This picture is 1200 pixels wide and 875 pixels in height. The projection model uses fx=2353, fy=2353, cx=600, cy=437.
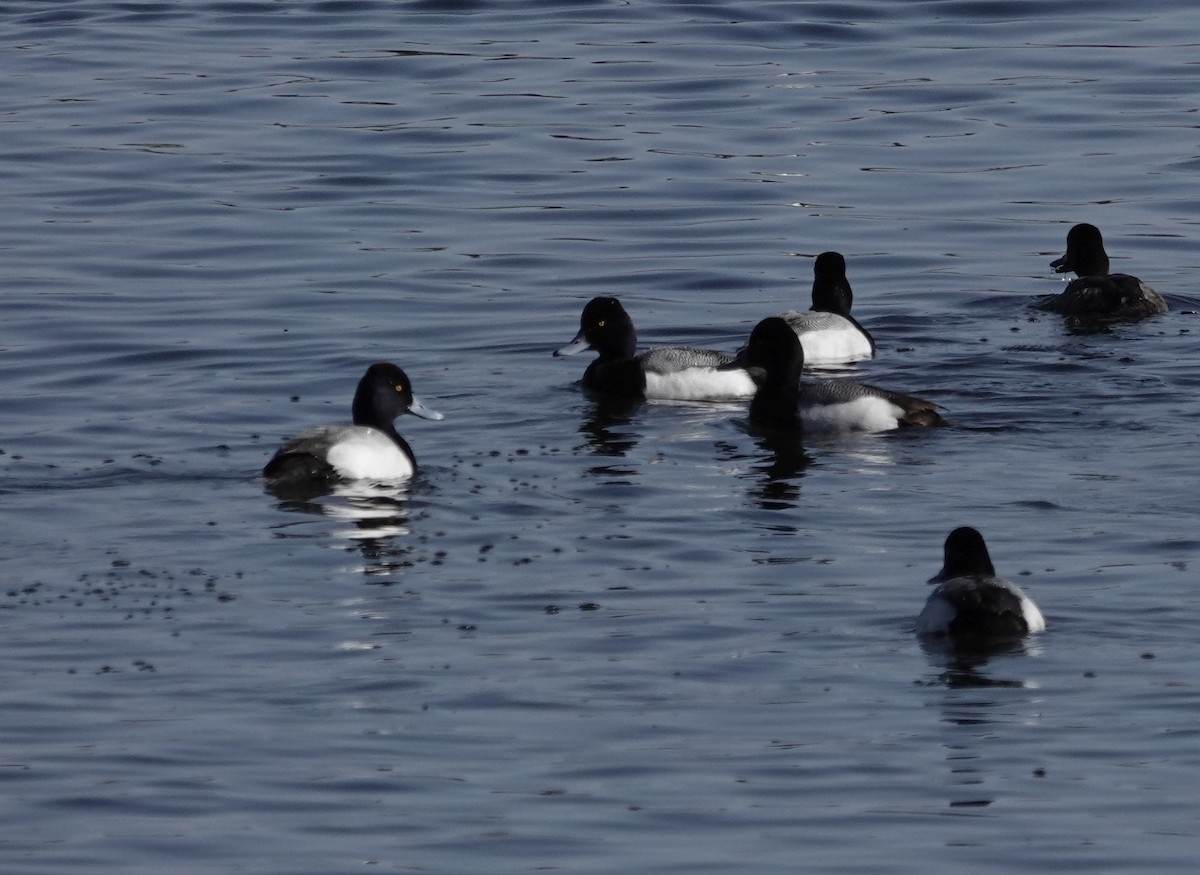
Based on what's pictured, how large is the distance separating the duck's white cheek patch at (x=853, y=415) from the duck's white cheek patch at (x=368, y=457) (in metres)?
3.01

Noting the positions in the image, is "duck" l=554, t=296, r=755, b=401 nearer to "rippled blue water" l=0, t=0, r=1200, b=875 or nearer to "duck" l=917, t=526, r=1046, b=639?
"rippled blue water" l=0, t=0, r=1200, b=875

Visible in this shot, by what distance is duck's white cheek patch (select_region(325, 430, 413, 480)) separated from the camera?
43.3 feet

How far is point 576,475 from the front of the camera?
536 inches

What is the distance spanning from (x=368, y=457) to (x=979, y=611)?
439 cm

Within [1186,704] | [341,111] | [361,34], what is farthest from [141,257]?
[1186,704]

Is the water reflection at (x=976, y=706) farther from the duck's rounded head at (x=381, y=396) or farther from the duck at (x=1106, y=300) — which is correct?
the duck at (x=1106, y=300)

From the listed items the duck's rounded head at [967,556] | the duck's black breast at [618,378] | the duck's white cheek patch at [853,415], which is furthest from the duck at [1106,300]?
the duck's rounded head at [967,556]

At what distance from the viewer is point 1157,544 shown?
11.7 m

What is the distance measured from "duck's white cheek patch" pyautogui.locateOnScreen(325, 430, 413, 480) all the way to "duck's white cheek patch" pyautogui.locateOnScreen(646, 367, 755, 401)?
306 cm

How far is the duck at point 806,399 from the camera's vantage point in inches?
580

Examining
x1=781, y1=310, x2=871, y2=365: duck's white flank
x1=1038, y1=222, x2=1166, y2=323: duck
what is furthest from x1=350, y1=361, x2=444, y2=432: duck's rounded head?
x1=1038, y1=222, x2=1166, y2=323: duck

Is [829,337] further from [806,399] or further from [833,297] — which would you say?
[806,399]

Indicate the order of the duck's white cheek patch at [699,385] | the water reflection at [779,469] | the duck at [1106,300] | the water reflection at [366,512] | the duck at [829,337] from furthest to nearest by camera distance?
the duck at [1106,300] < the duck at [829,337] < the duck's white cheek patch at [699,385] < the water reflection at [779,469] < the water reflection at [366,512]

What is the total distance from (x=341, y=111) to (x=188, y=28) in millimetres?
6084
